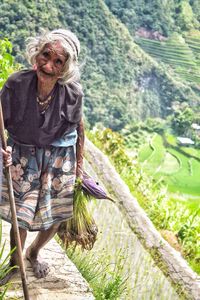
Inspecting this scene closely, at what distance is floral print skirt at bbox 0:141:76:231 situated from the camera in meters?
2.64

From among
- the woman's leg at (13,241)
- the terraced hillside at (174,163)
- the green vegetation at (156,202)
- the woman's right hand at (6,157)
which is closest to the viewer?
the woman's right hand at (6,157)

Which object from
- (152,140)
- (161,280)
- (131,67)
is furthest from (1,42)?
(131,67)

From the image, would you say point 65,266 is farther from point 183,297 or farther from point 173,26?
point 173,26

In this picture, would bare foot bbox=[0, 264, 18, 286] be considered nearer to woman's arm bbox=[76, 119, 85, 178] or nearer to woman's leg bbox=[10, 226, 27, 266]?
woman's leg bbox=[10, 226, 27, 266]

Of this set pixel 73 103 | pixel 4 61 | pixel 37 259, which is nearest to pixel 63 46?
pixel 73 103

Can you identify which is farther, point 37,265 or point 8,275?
point 37,265

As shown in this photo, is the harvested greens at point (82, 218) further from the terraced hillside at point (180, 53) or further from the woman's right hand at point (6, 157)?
the terraced hillside at point (180, 53)

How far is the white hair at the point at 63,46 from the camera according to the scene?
8.02ft

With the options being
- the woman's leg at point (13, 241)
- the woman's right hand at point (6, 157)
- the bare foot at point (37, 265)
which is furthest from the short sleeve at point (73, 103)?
the bare foot at point (37, 265)

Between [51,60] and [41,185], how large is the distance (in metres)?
0.53

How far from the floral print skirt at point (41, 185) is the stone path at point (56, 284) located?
307 millimetres

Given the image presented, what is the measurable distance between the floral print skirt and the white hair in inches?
13.4

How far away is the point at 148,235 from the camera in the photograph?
503cm

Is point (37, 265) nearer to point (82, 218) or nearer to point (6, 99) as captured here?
point (82, 218)
